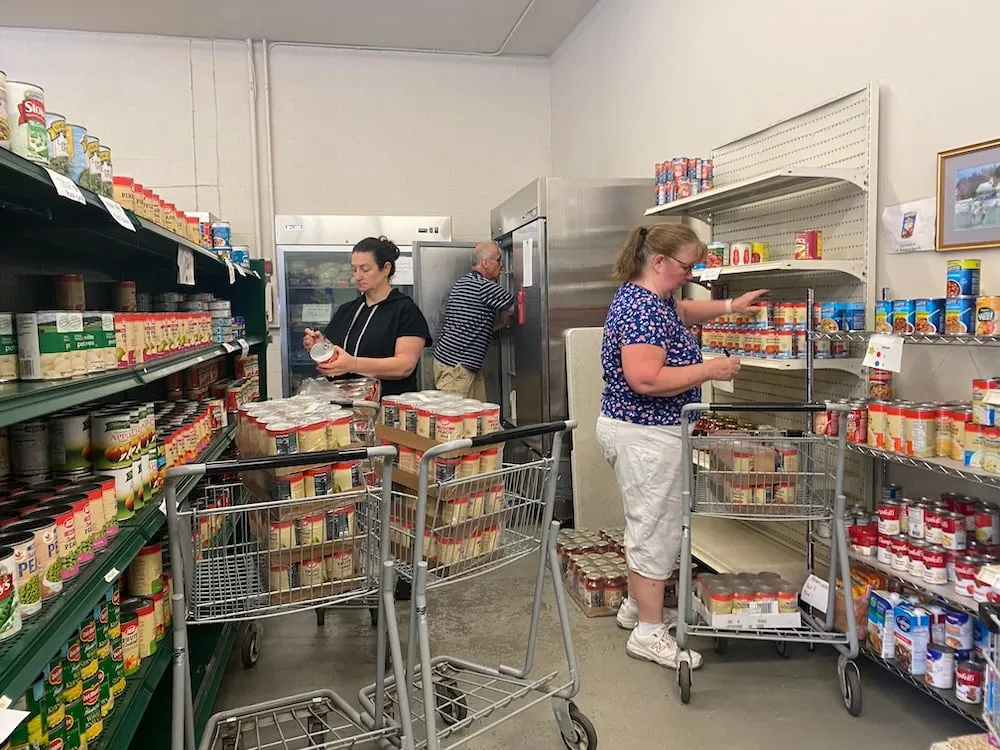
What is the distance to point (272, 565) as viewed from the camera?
2191mm

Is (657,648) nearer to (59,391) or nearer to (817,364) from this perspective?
(817,364)

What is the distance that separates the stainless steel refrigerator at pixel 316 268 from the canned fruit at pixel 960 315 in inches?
169

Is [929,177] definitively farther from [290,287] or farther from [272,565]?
[290,287]

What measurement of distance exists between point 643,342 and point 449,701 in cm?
148

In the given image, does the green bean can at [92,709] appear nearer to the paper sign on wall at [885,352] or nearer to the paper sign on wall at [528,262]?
the paper sign on wall at [885,352]

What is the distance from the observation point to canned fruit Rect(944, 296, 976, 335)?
8.11ft

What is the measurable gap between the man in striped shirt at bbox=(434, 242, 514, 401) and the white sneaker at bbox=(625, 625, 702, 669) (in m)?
2.68

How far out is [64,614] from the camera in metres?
1.48

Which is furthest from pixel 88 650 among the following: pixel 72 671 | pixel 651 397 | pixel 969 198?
pixel 969 198

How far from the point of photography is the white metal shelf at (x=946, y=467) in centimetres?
234

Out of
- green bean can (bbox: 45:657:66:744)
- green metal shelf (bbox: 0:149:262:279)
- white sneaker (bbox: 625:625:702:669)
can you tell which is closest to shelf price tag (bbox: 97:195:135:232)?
A: green metal shelf (bbox: 0:149:262:279)

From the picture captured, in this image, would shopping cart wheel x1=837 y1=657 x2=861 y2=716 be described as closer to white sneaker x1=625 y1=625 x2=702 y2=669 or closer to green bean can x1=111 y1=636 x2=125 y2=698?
white sneaker x1=625 y1=625 x2=702 y2=669

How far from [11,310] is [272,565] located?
116 centimetres

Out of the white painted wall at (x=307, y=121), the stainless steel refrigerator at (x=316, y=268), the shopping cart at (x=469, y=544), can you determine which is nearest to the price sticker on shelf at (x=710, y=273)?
the shopping cart at (x=469, y=544)
